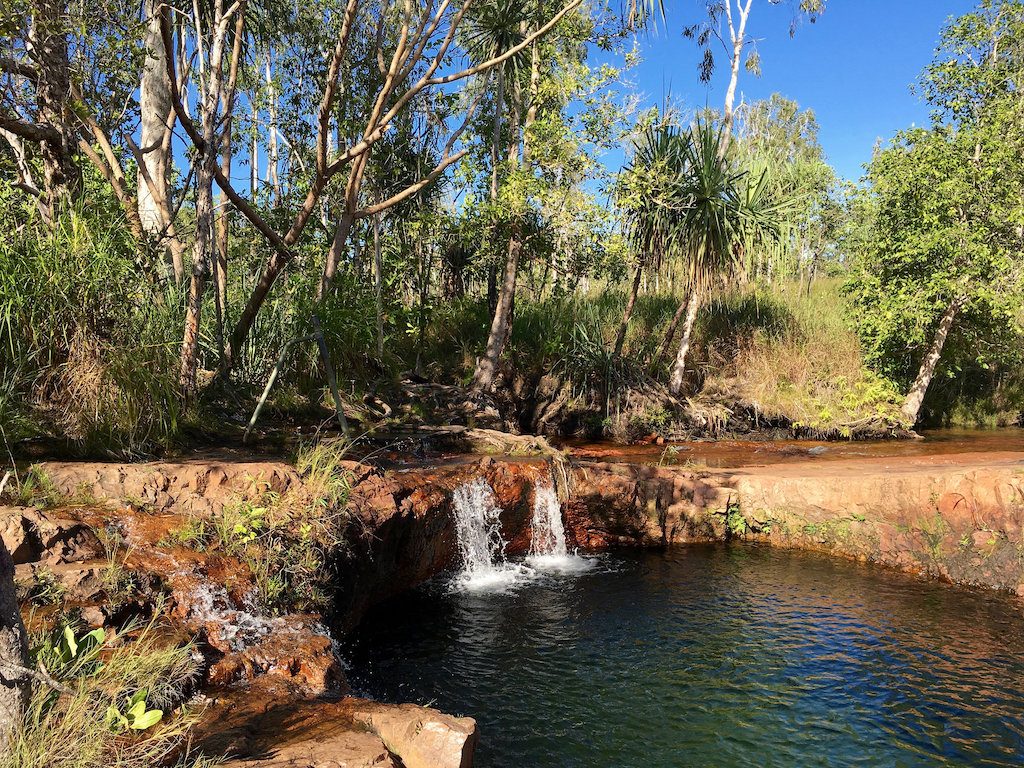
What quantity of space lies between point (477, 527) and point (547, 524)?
1.08m

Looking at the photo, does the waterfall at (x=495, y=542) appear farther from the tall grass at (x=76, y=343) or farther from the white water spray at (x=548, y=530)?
the tall grass at (x=76, y=343)

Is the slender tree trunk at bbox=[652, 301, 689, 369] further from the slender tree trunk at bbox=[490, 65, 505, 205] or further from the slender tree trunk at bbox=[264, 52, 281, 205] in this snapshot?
the slender tree trunk at bbox=[264, 52, 281, 205]

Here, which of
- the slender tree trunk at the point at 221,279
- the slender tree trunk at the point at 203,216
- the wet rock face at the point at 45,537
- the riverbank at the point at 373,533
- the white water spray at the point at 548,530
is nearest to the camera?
the riverbank at the point at 373,533

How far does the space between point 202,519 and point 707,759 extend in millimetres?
3706

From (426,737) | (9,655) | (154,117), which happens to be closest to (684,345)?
(154,117)

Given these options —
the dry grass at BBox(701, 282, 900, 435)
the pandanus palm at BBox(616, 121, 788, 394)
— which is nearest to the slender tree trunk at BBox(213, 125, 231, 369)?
the pandanus palm at BBox(616, 121, 788, 394)

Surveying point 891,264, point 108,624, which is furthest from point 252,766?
point 891,264

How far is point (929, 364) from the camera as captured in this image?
1237cm

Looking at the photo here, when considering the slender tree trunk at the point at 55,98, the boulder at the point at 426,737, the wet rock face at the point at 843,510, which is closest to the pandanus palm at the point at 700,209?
the wet rock face at the point at 843,510

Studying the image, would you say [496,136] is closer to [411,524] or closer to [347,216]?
[347,216]

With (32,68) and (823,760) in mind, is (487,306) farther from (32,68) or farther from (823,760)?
(823,760)

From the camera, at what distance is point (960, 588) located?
6.96 metres

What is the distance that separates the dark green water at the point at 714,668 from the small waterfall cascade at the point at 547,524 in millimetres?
866

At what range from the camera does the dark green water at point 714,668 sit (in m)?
4.19
